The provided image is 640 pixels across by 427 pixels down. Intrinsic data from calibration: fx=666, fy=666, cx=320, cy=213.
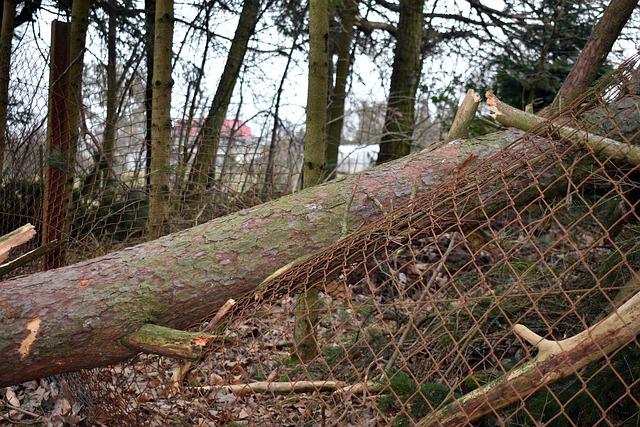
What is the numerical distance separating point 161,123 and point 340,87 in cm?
402

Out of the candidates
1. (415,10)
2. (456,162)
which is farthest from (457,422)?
(415,10)

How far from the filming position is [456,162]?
10.5 feet

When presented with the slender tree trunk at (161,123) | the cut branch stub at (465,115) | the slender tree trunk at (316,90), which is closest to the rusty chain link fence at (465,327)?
the cut branch stub at (465,115)

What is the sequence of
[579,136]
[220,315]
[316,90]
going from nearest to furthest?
[579,136], [220,315], [316,90]

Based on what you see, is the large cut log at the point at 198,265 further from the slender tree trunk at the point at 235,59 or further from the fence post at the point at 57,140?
the slender tree trunk at the point at 235,59

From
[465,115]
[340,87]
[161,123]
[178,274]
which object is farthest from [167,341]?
[340,87]

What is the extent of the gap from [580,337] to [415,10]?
6.13 m

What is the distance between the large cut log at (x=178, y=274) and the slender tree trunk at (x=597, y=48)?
39.2 inches

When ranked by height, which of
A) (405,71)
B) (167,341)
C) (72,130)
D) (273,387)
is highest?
(405,71)

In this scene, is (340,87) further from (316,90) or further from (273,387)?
(273,387)

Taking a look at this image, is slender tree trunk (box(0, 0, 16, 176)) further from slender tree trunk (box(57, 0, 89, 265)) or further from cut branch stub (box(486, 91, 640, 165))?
cut branch stub (box(486, 91, 640, 165))

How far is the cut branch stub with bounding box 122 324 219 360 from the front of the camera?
95.8 inches

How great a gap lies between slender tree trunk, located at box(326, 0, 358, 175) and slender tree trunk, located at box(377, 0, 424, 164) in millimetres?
550

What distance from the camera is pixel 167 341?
252cm
